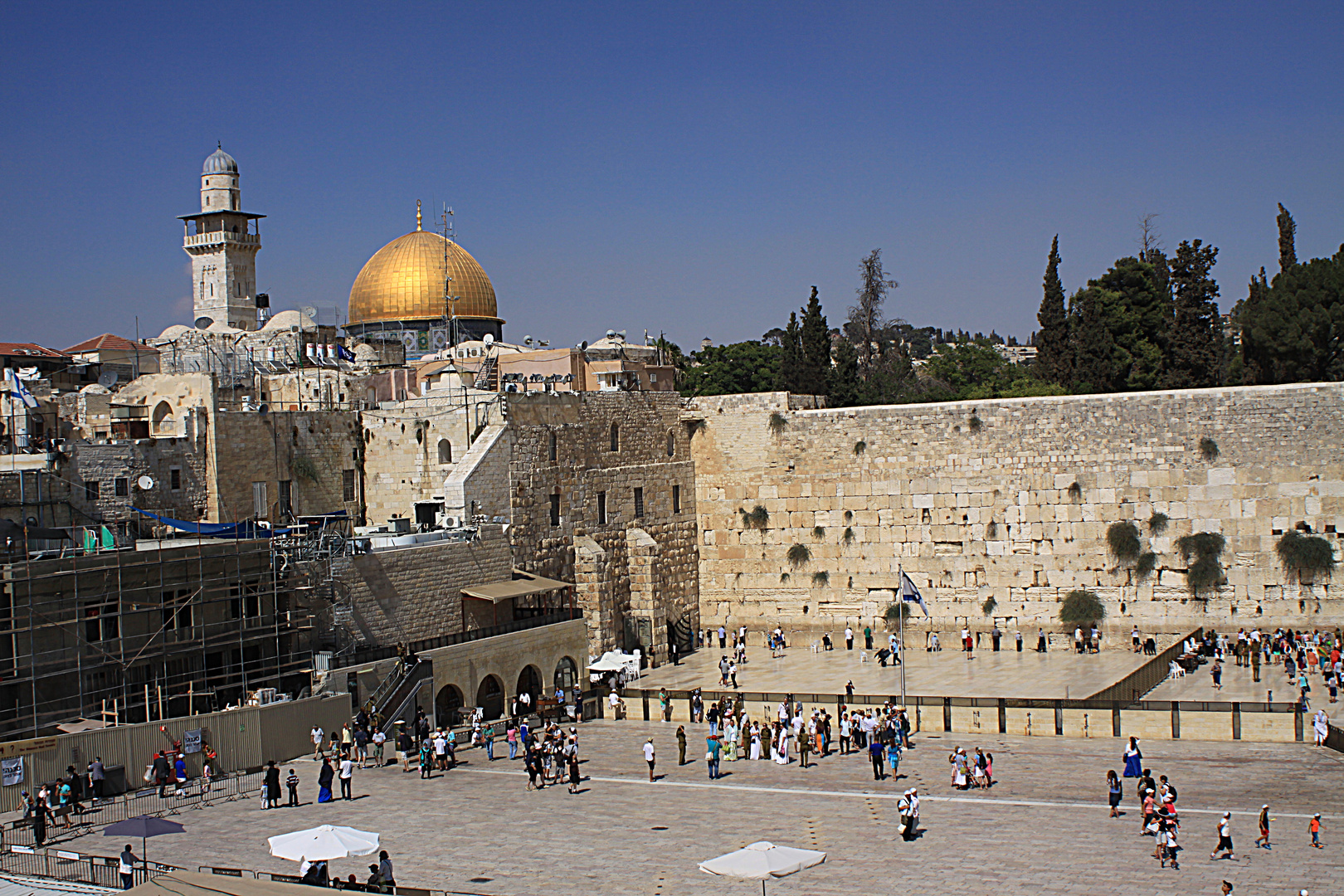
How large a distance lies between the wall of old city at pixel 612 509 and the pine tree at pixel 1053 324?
12.3 metres

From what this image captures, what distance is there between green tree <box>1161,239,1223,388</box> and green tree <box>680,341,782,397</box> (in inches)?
776

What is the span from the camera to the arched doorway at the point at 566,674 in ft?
85.9

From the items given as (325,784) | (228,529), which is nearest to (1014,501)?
(228,529)

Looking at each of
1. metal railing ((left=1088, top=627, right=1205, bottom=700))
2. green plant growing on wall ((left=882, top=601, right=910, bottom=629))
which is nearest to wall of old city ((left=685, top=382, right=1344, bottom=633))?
green plant growing on wall ((left=882, top=601, right=910, bottom=629))

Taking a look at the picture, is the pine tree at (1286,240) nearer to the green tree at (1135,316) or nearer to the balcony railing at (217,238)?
the green tree at (1135,316)

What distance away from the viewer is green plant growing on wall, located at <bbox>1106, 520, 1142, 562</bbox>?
28.4 metres

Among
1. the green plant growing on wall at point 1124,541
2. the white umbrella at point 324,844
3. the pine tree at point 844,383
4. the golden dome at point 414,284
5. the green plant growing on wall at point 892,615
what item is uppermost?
the golden dome at point 414,284

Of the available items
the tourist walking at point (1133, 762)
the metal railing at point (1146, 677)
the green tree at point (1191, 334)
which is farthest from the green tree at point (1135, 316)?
the tourist walking at point (1133, 762)

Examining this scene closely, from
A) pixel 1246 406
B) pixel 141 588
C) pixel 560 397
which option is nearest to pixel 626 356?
pixel 560 397

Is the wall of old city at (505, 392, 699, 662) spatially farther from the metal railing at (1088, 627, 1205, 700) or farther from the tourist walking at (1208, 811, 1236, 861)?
the tourist walking at (1208, 811, 1236, 861)

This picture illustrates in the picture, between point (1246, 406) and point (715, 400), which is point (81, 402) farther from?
point (1246, 406)

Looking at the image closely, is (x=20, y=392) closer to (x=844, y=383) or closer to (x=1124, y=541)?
(x=1124, y=541)

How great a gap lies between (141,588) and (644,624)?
12.8m

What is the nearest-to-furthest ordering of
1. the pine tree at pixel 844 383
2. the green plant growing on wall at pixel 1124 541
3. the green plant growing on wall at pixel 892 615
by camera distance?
the green plant growing on wall at pixel 1124 541 < the green plant growing on wall at pixel 892 615 < the pine tree at pixel 844 383
